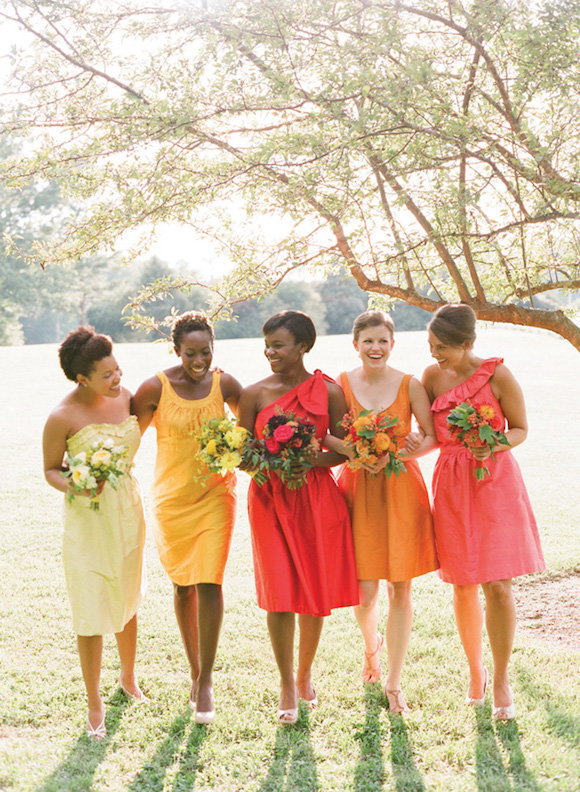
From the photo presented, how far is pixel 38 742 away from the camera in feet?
14.1

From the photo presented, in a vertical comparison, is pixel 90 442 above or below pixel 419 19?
below

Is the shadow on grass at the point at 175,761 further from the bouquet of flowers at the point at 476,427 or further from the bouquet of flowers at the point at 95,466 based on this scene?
the bouquet of flowers at the point at 476,427

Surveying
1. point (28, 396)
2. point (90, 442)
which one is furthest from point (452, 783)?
point (28, 396)

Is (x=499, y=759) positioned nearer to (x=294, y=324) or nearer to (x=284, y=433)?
(x=284, y=433)

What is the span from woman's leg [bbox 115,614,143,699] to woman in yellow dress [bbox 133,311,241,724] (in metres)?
0.30

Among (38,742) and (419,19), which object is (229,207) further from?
(38,742)

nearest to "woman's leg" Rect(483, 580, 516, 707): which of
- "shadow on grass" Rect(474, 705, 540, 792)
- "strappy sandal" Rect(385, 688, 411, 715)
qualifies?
"shadow on grass" Rect(474, 705, 540, 792)

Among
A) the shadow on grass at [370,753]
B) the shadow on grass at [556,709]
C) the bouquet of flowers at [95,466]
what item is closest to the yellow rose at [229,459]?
the bouquet of flowers at [95,466]

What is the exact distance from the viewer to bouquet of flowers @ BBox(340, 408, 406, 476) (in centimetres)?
416

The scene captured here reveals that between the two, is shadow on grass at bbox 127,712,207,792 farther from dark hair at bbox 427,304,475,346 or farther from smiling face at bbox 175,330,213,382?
dark hair at bbox 427,304,475,346

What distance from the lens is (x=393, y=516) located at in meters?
4.54

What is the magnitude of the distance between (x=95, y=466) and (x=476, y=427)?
6.69 feet

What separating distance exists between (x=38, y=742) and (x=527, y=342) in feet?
111

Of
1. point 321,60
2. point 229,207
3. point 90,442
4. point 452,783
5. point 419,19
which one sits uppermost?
point 419,19
